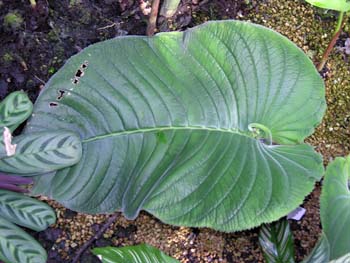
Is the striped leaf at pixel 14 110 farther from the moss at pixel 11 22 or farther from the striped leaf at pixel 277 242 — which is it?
the striped leaf at pixel 277 242

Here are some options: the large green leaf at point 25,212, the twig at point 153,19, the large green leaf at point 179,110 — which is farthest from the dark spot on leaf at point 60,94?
the twig at point 153,19

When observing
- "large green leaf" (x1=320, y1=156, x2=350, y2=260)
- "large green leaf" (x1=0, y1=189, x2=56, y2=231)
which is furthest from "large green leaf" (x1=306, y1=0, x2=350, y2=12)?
"large green leaf" (x1=0, y1=189, x2=56, y2=231)

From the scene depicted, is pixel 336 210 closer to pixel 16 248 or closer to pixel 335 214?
pixel 335 214

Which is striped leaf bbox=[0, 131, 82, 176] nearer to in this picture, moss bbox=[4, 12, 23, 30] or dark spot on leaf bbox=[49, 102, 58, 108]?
dark spot on leaf bbox=[49, 102, 58, 108]

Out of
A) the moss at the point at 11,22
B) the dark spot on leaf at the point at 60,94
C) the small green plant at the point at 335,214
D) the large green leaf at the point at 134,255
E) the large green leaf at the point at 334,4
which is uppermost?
the large green leaf at the point at 334,4

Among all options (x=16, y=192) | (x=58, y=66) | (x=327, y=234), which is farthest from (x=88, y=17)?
(x=327, y=234)
